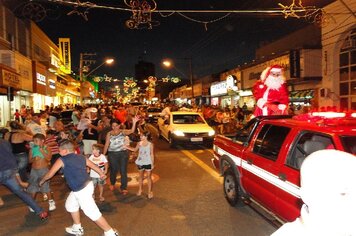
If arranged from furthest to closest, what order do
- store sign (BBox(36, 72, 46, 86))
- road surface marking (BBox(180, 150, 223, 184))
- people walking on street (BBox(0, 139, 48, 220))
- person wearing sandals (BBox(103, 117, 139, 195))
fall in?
1. store sign (BBox(36, 72, 46, 86))
2. road surface marking (BBox(180, 150, 223, 184))
3. person wearing sandals (BBox(103, 117, 139, 195))
4. people walking on street (BBox(0, 139, 48, 220))

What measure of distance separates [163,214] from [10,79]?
15.4 meters

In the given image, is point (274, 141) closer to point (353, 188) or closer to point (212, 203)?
point (212, 203)

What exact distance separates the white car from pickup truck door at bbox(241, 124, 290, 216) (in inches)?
349

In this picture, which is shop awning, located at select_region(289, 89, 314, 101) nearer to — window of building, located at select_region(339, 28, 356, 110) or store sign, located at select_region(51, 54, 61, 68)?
window of building, located at select_region(339, 28, 356, 110)

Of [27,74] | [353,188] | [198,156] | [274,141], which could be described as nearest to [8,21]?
[27,74]

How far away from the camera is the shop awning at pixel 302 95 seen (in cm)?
2347

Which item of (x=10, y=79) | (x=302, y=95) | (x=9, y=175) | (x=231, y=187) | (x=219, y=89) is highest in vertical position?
(x=219, y=89)

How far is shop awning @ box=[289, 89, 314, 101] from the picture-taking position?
77.0 ft

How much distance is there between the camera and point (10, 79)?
757 inches


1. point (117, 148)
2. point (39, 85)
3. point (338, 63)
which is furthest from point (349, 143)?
point (39, 85)

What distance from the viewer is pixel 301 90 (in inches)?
974

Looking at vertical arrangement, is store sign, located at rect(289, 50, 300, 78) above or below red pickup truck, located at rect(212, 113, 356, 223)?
above

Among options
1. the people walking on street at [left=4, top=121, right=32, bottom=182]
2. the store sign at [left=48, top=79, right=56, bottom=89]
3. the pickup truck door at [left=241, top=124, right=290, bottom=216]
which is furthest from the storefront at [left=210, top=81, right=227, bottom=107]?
the pickup truck door at [left=241, top=124, right=290, bottom=216]

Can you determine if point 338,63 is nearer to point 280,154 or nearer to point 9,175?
point 280,154
